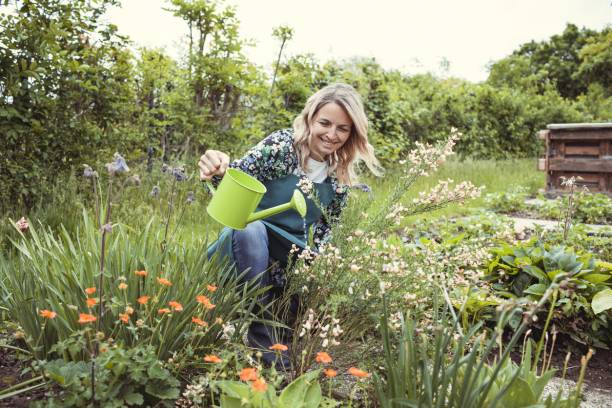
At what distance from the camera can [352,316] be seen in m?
1.95

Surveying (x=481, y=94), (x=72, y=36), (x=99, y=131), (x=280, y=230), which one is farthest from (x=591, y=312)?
(x=481, y=94)

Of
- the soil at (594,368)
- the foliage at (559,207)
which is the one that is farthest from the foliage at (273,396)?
the foliage at (559,207)

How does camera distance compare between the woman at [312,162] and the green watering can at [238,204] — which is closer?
the green watering can at [238,204]

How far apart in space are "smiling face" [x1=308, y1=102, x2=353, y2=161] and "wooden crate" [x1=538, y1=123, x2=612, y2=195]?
21.7 feet

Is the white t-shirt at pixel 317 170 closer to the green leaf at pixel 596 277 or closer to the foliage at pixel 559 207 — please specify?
the green leaf at pixel 596 277

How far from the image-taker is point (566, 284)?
2.35 m

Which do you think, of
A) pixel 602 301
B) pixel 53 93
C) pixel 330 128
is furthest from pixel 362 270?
pixel 53 93

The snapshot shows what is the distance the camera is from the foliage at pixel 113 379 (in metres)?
1.33

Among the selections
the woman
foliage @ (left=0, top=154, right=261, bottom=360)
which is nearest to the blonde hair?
the woman

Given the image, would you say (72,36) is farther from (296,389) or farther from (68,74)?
(296,389)

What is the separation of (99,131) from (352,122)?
2251mm

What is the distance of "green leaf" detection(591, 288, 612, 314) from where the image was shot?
239 centimetres

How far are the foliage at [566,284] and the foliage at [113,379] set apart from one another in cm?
162

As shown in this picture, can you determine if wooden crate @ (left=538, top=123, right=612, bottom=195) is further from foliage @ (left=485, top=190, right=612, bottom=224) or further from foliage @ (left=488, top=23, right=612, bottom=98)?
foliage @ (left=488, top=23, right=612, bottom=98)
